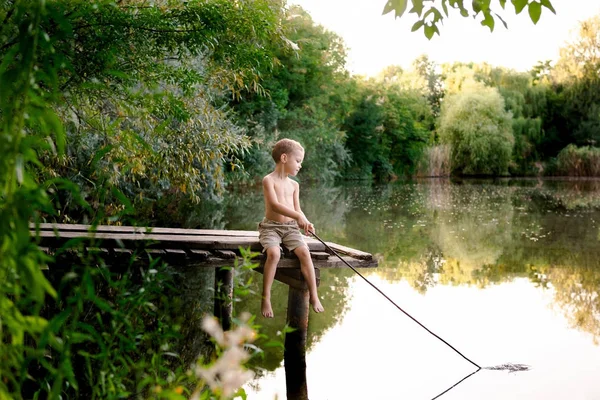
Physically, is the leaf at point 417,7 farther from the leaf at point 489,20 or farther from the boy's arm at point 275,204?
the boy's arm at point 275,204

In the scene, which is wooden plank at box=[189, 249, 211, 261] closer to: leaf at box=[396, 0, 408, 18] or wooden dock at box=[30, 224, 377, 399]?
wooden dock at box=[30, 224, 377, 399]

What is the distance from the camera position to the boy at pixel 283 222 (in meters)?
5.24

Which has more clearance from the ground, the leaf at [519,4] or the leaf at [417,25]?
the leaf at [417,25]

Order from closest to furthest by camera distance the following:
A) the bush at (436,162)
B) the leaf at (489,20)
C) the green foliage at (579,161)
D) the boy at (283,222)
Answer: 1. the leaf at (489,20)
2. the boy at (283,222)
3. the green foliage at (579,161)
4. the bush at (436,162)

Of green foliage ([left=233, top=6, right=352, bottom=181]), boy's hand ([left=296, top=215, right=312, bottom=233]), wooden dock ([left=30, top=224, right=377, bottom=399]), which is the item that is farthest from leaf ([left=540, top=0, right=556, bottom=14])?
green foliage ([left=233, top=6, right=352, bottom=181])

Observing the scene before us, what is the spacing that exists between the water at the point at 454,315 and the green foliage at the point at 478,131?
1025 inches

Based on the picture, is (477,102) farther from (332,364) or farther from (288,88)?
Answer: (332,364)

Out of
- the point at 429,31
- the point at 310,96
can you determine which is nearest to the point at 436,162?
the point at 310,96

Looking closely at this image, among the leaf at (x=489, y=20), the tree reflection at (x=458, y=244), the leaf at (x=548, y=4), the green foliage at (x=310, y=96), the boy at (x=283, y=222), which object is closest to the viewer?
the leaf at (x=548, y=4)

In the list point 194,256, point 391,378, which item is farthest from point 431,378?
point 194,256

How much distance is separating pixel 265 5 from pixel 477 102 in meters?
Result: 37.9

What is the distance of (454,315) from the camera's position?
24.2 feet

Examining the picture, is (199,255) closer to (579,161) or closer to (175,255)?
(175,255)

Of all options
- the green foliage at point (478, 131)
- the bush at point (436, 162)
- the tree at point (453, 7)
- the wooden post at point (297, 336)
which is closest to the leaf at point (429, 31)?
the tree at point (453, 7)
